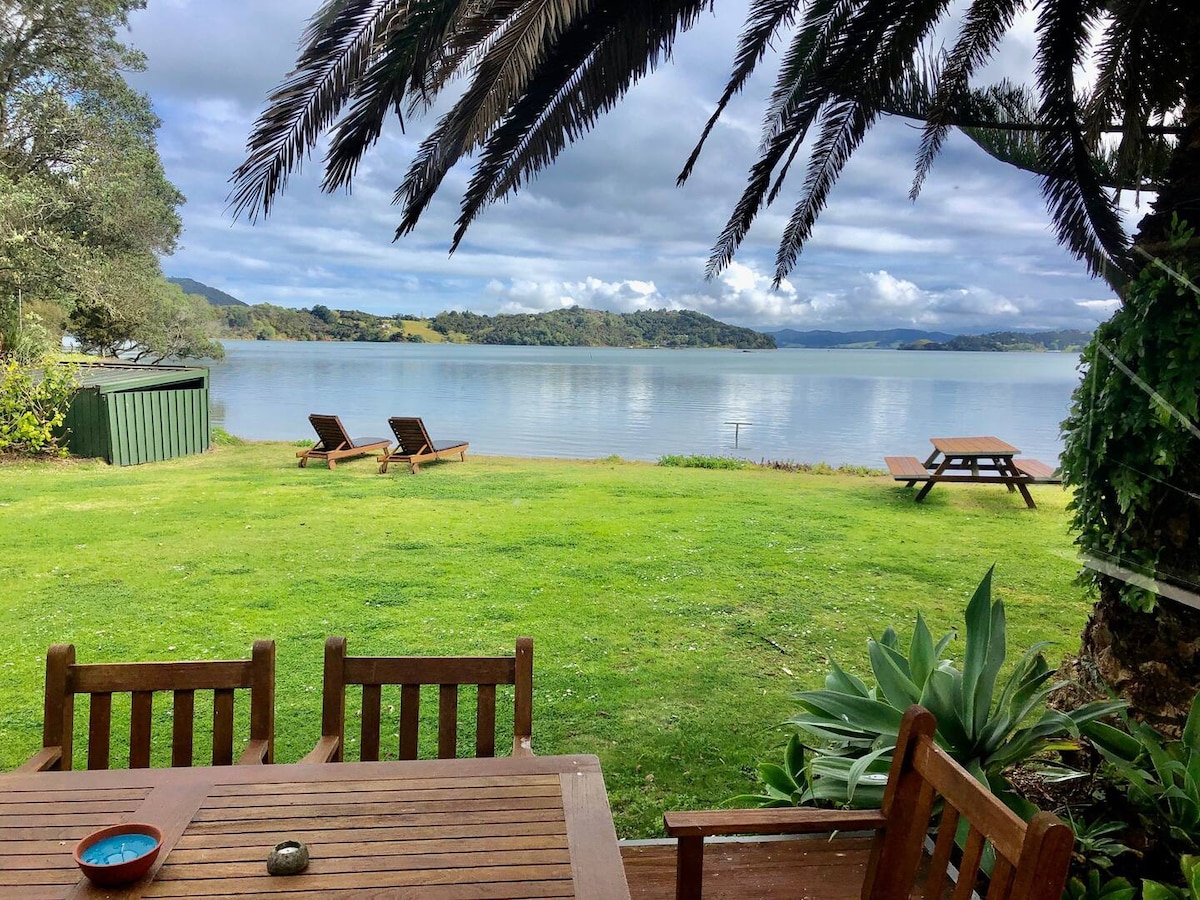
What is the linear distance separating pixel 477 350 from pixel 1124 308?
15816 centimetres

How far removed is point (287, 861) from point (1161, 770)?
7.49 ft

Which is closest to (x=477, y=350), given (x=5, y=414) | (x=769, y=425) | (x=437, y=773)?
(x=769, y=425)

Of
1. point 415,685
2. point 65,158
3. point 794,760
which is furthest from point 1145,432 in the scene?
point 65,158

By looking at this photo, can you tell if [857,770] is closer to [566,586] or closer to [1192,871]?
[1192,871]

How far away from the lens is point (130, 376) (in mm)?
12336

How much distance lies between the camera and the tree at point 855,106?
2.47 metres

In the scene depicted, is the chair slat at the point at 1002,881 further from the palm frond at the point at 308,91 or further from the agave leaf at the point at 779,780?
the palm frond at the point at 308,91

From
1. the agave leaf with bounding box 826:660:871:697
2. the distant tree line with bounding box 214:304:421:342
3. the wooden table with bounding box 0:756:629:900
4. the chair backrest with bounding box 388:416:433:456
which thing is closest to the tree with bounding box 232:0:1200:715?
the agave leaf with bounding box 826:660:871:697

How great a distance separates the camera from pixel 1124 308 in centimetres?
272

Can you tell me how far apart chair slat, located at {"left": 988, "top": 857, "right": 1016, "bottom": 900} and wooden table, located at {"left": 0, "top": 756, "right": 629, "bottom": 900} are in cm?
60

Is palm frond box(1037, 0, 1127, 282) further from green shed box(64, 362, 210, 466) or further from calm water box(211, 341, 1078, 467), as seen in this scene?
green shed box(64, 362, 210, 466)

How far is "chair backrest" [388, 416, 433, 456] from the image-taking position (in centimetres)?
1148

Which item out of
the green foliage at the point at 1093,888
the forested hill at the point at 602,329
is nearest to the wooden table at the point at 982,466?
the green foliage at the point at 1093,888

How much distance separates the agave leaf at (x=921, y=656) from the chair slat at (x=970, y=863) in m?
1.36
